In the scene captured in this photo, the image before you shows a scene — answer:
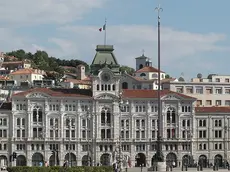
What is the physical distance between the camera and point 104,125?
148750mm

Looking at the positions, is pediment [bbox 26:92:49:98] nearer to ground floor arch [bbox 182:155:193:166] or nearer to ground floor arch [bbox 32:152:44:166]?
ground floor arch [bbox 32:152:44:166]

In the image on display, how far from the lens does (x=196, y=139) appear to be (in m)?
154

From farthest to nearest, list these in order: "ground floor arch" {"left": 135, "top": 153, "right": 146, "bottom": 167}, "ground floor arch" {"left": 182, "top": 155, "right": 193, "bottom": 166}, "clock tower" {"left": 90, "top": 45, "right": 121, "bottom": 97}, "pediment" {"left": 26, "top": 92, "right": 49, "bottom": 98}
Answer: "ground floor arch" {"left": 182, "top": 155, "right": 193, "bottom": 166} → "ground floor arch" {"left": 135, "top": 153, "right": 146, "bottom": 167} → "clock tower" {"left": 90, "top": 45, "right": 121, "bottom": 97} → "pediment" {"left": 26, "top": 92, "right": 49, "bottom": 98}

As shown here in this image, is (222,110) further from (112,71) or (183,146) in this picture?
(112,71)

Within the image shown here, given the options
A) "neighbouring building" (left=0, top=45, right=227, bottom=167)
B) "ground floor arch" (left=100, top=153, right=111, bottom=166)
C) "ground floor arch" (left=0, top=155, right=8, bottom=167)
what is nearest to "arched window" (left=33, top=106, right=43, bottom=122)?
"neighbouring building" (left=0, top=45, right=227, bottom=167)

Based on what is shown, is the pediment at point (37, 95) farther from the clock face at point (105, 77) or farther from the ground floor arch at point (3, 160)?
the ground floor arch at point (3, 160)

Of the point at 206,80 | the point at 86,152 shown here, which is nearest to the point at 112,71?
the point at 86,152

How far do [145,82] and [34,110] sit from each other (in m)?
48.0

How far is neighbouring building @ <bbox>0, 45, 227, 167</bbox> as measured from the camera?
472 ft

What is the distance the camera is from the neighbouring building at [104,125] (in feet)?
472

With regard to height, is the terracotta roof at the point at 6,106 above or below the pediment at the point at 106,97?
below

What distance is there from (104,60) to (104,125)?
1264cm

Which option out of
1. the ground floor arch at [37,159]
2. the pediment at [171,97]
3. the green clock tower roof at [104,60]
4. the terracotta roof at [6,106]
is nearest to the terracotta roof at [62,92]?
the terracotta roof at [6,106]

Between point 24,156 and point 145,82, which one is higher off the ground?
point 145,82
